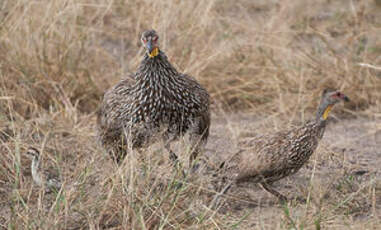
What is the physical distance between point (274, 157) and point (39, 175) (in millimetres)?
1444

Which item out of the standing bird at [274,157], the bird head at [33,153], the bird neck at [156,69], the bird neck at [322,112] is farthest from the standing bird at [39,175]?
the bird neck at [322,112]

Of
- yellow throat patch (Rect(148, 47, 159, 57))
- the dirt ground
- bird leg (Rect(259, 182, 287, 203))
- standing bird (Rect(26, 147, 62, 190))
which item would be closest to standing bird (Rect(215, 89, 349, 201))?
bird leg (Rect(259, 182, 287, 203))

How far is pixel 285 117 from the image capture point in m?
6.00

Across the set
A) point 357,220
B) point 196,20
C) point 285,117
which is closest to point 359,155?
point 285,117

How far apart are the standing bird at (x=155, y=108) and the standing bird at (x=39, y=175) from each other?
40 cm

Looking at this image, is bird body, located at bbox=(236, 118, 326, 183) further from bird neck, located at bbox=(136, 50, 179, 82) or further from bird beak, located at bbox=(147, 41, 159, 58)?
bird beak, located at bbox=(147, 41, 159, 58)

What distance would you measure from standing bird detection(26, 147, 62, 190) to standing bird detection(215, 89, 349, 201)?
106 cm

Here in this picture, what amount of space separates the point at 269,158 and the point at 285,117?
1.59 metres

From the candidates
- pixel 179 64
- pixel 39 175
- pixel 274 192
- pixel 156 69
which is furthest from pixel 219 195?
pixel 179 64

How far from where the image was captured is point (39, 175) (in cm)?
462

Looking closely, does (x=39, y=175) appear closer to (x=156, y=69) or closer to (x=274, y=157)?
(x=156, y=69)

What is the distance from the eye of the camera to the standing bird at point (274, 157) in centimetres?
445

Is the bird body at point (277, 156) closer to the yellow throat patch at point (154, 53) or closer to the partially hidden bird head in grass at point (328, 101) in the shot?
the partially hidden bird head in grass at point (328, 101)

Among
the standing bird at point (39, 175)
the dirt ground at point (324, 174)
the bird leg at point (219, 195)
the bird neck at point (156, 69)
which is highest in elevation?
the bird neck at point (156, 69)
